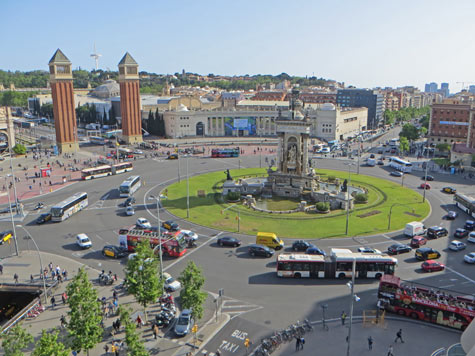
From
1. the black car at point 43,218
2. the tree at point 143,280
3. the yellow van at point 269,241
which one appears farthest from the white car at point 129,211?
the tree at point 143,280

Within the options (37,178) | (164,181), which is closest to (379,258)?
(164,181)

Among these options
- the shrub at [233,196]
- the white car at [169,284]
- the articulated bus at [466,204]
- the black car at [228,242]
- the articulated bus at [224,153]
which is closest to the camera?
the white car at [169,284]

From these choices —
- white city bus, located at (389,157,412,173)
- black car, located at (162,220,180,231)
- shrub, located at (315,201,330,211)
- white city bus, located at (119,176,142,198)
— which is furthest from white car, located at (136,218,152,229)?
white city bus, located at (389,157,412,173)

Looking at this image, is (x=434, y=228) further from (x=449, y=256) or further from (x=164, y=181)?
(x=164, y=181)

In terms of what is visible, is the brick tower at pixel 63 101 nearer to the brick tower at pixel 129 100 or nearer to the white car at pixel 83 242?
the brick tower at pixel 129 100

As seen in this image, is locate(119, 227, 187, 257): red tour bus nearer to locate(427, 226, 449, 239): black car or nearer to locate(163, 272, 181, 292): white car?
locate(163, 272, 181, 292): white car

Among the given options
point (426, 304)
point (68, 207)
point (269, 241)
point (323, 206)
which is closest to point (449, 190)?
point (323, 206)

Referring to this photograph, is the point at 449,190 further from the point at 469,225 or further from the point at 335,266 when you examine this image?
the point at 335,266
